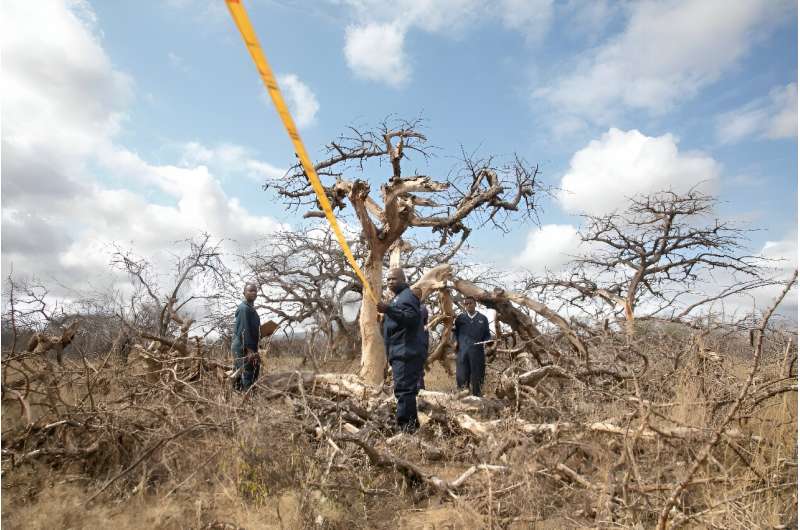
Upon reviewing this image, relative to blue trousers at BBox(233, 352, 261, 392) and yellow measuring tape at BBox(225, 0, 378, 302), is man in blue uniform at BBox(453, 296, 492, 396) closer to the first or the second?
blue trousers at BBox(233, 352, 261, 392)

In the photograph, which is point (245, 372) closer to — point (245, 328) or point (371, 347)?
point (245, 328)

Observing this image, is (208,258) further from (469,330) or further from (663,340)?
(663,340)

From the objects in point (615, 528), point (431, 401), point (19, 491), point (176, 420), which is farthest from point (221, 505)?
point (431, 401)

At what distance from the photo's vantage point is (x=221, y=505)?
132 inches

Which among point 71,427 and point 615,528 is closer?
point 615,528

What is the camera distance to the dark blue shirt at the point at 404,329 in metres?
5.35

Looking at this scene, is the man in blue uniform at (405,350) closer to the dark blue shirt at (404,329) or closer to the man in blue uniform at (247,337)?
the dark blue shirt at (404,329)

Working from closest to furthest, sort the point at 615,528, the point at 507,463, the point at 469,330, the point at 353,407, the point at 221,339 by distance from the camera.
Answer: the point at 615,528 → the point at 507,463 → the point at 353,407 → the point at 469,330 → the point at 221,339

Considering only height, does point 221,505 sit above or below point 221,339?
below

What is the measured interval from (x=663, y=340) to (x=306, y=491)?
492cm

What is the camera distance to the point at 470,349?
25.4 feet

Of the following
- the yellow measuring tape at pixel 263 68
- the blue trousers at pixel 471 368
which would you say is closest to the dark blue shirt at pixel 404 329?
the blue trousers at pixel 471 368

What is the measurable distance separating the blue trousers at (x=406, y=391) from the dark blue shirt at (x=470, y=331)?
258 centimetres

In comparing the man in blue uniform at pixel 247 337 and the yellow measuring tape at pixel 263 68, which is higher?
the yellow measuring tape at pixel 263 68
